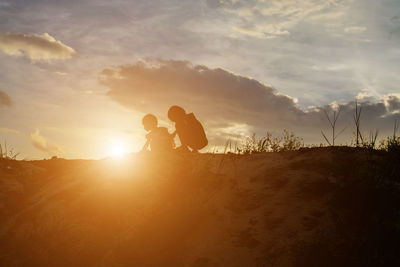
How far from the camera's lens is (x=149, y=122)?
7.47 meters

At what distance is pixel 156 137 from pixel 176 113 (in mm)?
682

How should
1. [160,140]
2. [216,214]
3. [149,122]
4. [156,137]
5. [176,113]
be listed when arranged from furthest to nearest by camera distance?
[149,122], [176,113], [156,137], [160,140], [216,214]

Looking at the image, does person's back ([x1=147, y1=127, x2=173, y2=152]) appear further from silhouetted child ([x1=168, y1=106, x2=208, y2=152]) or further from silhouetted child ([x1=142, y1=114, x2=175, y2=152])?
silhouetted child ([x1=168, y1=106, x2=208, y2=152])

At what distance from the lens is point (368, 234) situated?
372 centimetres

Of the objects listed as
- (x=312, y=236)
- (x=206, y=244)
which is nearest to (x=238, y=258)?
(x=206, y=244)

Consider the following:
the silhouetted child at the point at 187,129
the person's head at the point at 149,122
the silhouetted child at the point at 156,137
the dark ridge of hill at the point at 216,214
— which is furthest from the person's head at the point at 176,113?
the dark ridge of hill at the point at 216,214

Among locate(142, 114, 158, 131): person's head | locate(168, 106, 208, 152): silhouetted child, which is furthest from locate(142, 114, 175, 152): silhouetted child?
locate(168, 106, 208, 152): silhouetted child

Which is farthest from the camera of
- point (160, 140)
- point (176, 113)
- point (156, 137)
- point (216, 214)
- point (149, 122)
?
point (149, 122)

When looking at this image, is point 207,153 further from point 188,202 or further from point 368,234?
point 368,234

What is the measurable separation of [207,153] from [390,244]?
3847 millimetres

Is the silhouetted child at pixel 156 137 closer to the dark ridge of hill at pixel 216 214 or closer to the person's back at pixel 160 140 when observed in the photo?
the person's back at pixel 160 140

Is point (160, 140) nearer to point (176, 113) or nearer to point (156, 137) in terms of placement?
point (156, 137)

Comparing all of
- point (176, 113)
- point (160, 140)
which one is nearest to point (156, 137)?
point (160, 140)

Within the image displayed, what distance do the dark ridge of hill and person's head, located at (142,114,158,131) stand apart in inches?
61.7
